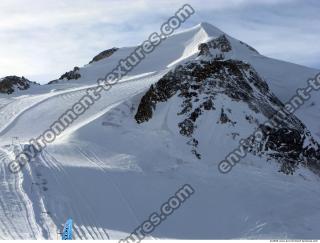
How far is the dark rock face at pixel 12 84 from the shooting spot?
55.7 metres

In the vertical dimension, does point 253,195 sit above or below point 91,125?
below

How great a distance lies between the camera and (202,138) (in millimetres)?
35562

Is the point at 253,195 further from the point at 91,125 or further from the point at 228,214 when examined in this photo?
the point at 91,125

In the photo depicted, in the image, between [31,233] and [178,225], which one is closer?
[31,233]

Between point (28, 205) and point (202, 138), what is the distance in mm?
15444

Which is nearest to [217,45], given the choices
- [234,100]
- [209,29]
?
[209,29]

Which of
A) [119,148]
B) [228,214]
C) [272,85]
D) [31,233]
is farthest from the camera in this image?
[272,85]

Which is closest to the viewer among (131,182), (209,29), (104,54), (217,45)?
(131,182)

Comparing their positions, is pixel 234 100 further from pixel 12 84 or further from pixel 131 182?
pixel 12 84

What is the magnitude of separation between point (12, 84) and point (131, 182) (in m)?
32.2

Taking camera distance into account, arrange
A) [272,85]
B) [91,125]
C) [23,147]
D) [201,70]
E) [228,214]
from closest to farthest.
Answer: [228,214] → [23,147] → [91,125] → [201,70] → [272,85]

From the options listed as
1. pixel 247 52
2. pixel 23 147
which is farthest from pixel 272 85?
pixel 23 147

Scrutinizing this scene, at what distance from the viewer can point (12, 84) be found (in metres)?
56.9

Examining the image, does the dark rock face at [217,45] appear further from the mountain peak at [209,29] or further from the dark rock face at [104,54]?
the dark rock face at [104,54]
